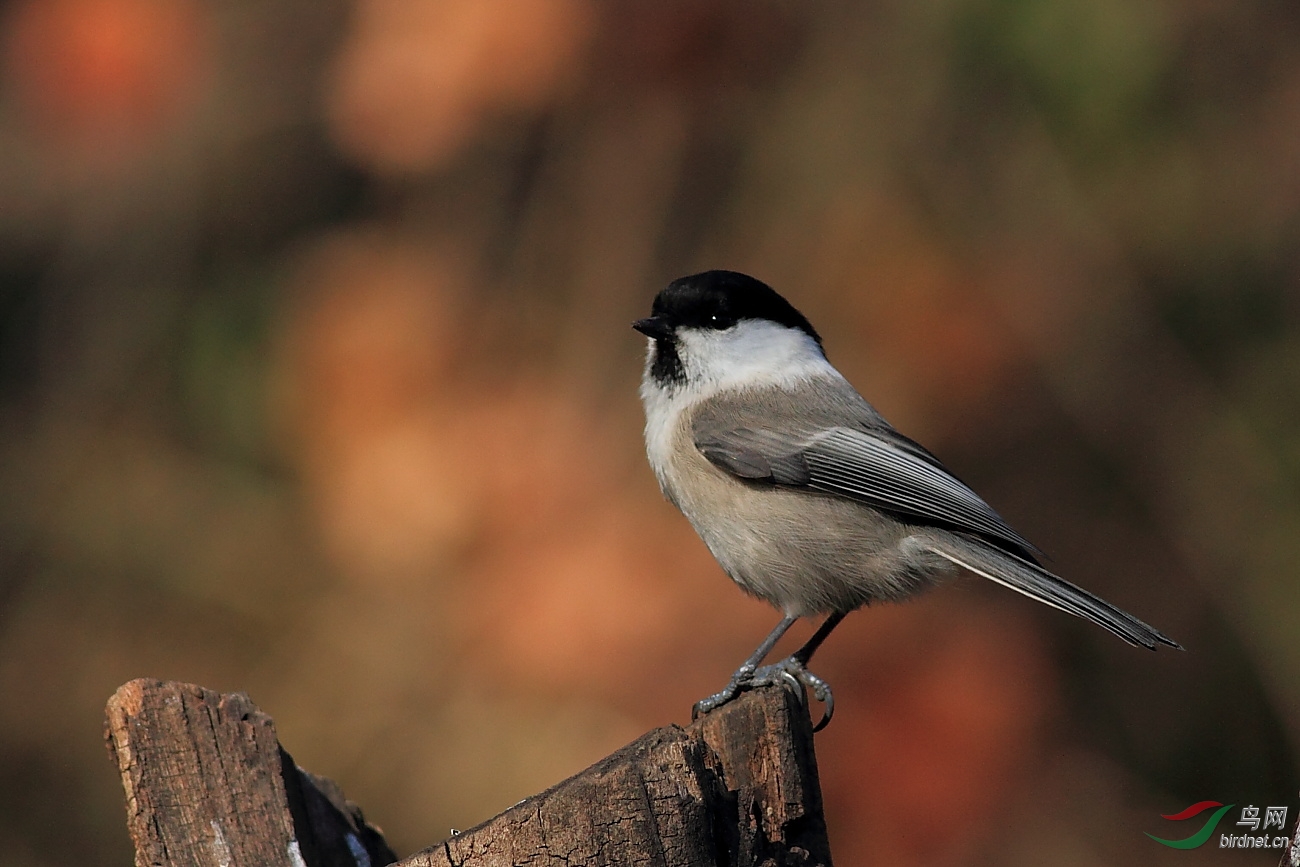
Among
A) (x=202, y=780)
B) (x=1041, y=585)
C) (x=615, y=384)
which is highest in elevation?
(x=615, y=384)

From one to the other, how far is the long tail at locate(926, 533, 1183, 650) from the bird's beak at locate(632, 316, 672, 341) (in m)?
0.78

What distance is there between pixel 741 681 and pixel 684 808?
2.85ft

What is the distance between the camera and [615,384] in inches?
156

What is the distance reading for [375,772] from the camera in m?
3.86

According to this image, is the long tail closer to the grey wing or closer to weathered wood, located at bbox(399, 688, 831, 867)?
the grey wing

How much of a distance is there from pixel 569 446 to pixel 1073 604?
74.4 inches

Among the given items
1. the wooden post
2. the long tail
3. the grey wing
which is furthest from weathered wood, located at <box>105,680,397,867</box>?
the long tail

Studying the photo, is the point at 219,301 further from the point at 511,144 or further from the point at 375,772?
the point at 375,772

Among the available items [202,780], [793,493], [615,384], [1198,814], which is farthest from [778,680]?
[1198,814]

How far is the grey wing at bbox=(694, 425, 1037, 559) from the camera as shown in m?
2.59

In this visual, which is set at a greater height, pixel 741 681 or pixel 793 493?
pixel 793 493

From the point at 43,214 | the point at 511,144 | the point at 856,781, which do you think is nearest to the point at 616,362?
the point at 511,144

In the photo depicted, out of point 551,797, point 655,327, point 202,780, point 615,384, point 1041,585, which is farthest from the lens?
point 615,384

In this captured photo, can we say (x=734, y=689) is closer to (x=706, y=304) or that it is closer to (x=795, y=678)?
(x=795, y=678)
